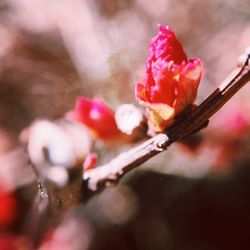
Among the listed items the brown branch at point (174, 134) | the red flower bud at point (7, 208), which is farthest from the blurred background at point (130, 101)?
the brown branch at point (174, 134)

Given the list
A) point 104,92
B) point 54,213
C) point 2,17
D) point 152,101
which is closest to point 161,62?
point 152,101

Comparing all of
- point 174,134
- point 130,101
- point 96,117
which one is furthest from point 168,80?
point 130,101

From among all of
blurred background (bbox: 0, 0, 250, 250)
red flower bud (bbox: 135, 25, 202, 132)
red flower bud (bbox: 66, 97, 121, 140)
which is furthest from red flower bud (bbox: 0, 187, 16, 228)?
red flower bud (bbox: 135, 25, 202, 132)

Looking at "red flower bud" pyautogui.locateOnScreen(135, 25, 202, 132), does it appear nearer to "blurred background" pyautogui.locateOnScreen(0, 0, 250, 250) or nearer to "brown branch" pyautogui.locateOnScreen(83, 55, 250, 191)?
"brown branch" pyautogui.locateOnScreen(83, 55, 250, 191)

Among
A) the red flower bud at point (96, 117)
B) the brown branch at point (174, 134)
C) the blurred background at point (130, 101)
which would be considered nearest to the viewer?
the brown branch at point (174, 134)

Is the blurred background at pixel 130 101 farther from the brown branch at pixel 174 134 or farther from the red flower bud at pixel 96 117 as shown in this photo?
the brown branch at pixel 174 134

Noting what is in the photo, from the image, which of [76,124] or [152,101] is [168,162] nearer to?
[76,124]
